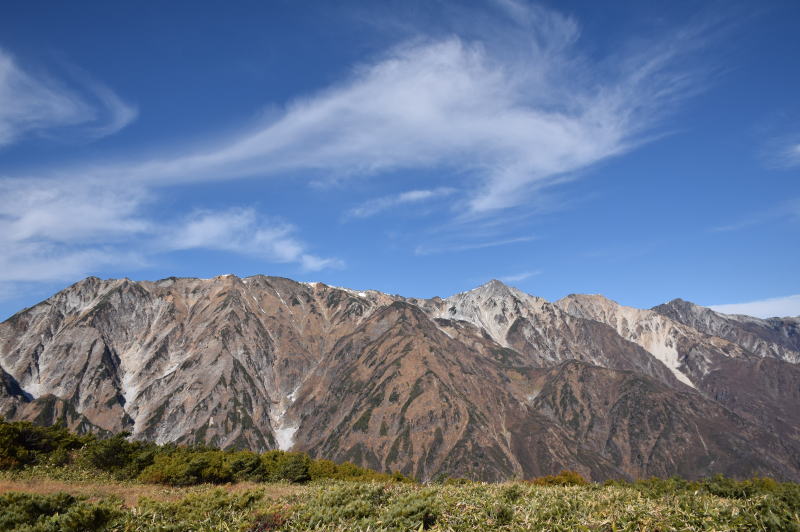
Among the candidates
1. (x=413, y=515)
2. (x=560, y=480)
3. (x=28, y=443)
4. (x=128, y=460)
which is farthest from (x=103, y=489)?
(x=560, y=480)

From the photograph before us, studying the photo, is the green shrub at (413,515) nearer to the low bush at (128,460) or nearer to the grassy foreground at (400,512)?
the grassy foreground at (400,512)

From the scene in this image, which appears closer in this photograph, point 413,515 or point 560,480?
point 413,515

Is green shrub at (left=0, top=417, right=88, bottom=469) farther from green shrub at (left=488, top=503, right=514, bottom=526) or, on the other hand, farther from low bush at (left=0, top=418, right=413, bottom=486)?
green shrub at (left=488, top=503, right=514, bottom=526)

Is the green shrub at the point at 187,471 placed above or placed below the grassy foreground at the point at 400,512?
below

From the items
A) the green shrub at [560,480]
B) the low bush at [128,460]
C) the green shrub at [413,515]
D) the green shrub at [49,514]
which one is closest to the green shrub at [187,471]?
→ the low bush at [128,460]

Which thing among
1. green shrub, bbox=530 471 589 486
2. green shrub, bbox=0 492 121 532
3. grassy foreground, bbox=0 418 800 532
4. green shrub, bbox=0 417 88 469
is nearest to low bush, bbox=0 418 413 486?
green shrub, bbox=0 417 88 469

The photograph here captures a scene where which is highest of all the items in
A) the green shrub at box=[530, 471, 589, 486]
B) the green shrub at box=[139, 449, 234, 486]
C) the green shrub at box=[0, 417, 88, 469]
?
the green shrub at box=[0, 417, 88, 469]

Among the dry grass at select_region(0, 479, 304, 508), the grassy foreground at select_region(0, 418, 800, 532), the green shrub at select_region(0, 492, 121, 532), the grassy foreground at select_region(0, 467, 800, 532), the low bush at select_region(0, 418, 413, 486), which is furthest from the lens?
the low bush at select_region(0, 418, 413, 486)

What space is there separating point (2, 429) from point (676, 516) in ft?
167

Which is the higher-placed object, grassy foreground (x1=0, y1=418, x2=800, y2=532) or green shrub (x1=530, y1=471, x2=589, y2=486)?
grassy foreground (x1=0, y1=418, x2=800, y2=532)

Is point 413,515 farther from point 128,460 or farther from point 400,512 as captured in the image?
point 128,460

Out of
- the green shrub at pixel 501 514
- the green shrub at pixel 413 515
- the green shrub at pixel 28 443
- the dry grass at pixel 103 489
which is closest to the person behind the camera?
the green shrub at pixel 413 515

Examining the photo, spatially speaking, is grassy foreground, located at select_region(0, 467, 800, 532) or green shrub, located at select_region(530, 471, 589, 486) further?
green shrub, located at select_region(530, 471, 589, 486)

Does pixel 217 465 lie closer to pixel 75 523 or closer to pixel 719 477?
pixel 75 523
